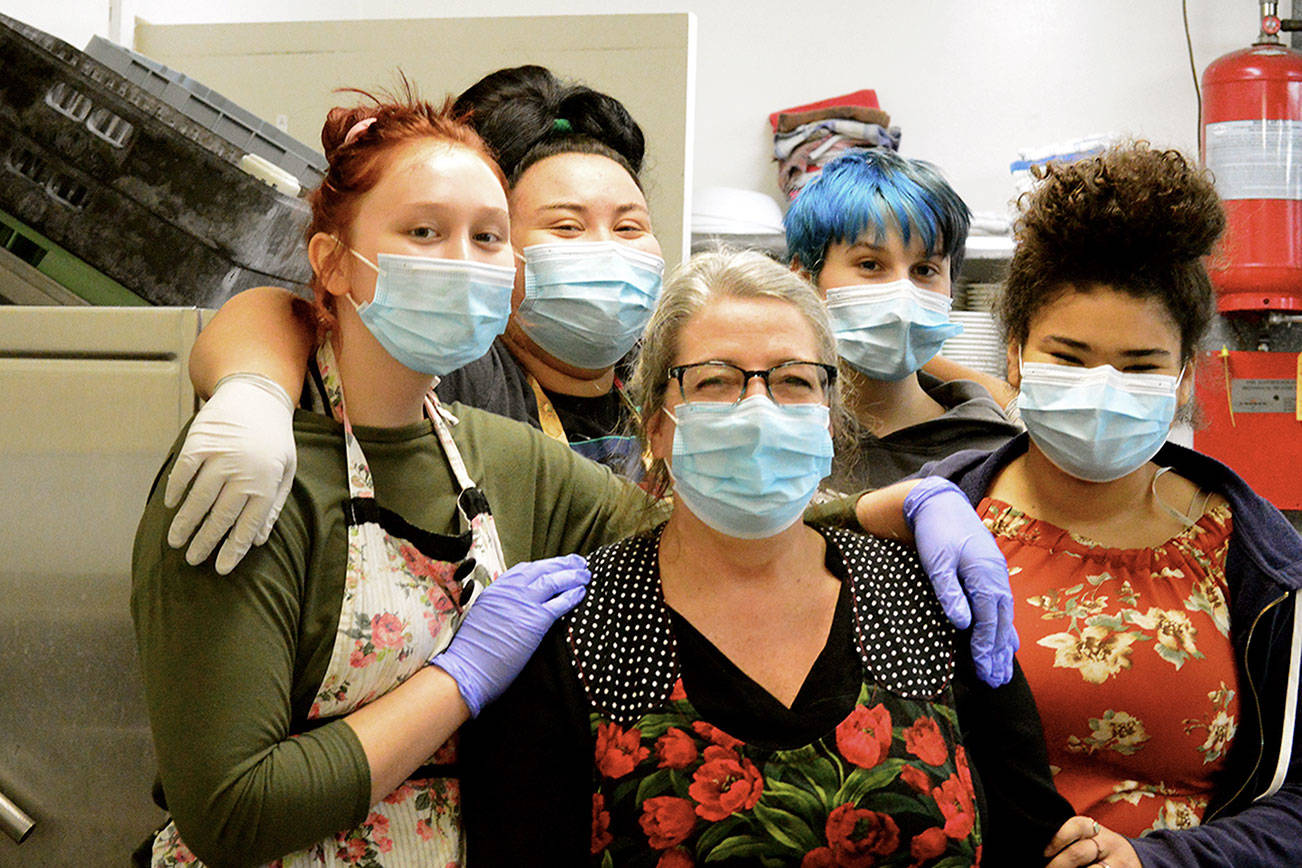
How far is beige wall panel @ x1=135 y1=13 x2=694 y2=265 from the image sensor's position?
9.92 ft

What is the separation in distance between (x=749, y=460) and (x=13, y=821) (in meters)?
1.40

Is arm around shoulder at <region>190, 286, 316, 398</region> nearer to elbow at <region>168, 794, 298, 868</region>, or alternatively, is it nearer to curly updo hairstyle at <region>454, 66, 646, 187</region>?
elbow at <region>168, 794, 298, 868</region>

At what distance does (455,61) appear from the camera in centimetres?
311

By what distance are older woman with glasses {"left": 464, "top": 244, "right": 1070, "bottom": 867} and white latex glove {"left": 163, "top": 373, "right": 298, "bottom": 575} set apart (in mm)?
382

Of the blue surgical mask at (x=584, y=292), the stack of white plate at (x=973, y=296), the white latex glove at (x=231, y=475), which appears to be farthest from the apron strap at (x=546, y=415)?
the stack of white plate at (x=973, y=296)

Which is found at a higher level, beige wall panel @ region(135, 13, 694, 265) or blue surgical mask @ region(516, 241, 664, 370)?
beige wall panel @ region(135, 13, 694, 265)

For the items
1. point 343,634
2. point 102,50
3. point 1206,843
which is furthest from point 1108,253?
point 102,50

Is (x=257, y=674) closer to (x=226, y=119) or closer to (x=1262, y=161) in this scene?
Result: (x=226, y=119)

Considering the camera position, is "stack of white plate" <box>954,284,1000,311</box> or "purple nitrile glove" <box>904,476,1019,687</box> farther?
"stack of white plate" <box>954,284,1000,311</box>

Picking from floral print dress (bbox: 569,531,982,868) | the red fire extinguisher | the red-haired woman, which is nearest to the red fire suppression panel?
the red fire extinguisher

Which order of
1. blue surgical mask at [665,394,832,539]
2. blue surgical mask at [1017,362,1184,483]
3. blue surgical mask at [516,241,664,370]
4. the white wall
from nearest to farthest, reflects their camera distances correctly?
blue surgical mask at [665,394,832,539] → blue surgical mask at [1017,362,1184,483] → blue surgical mask at [516,241,664,370] → the white wall

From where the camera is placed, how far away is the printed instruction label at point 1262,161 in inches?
159

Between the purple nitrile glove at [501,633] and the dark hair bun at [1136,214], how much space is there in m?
0.97

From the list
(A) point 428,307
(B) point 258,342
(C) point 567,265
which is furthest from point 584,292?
(B) point 258,342
